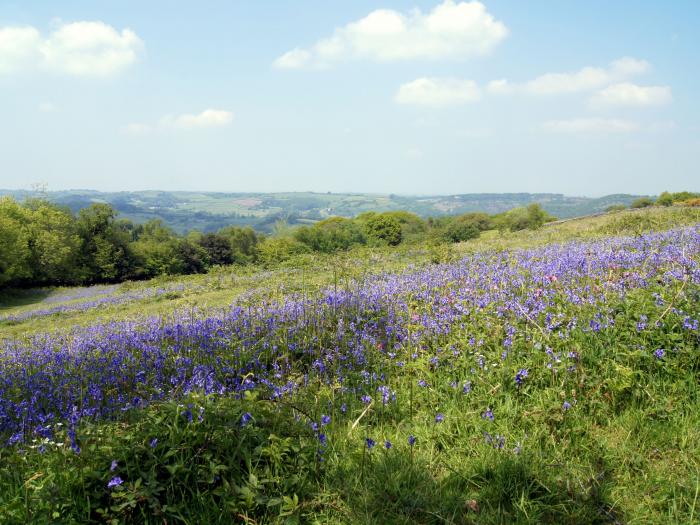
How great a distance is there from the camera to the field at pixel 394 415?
266 cm

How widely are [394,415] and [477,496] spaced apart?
1.17 m

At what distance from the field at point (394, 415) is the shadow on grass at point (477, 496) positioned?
13 mm

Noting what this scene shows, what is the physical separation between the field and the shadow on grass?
1 centimetres

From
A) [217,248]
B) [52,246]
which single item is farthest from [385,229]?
[52,246]

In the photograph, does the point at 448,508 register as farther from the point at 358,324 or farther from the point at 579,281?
the point at 579,281

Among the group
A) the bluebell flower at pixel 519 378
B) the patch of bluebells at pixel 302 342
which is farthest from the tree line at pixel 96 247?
the bluebell flower at pixel 519 378

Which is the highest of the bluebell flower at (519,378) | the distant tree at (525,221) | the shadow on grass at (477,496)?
the distant tree at (525,221)

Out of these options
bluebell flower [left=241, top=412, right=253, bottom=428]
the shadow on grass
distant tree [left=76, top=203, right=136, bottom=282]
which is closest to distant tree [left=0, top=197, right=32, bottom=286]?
distant tree [left=76, top=203, right=136, bottom=282]

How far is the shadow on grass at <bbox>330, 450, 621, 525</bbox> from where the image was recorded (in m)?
2.61

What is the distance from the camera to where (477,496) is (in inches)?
109

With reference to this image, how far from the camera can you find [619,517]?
2.60 meters

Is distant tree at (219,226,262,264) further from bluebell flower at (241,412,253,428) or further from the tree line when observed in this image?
bluebell flower at (241,412,253,428)

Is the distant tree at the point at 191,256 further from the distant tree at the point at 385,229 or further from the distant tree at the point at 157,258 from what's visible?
the distant tree at the point at 385,229

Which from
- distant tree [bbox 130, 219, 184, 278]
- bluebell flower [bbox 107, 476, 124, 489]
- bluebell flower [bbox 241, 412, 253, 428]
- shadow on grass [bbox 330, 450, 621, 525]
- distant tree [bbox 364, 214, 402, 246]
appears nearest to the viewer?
bluebell flower [bbox 107, 476, 124, 489]
